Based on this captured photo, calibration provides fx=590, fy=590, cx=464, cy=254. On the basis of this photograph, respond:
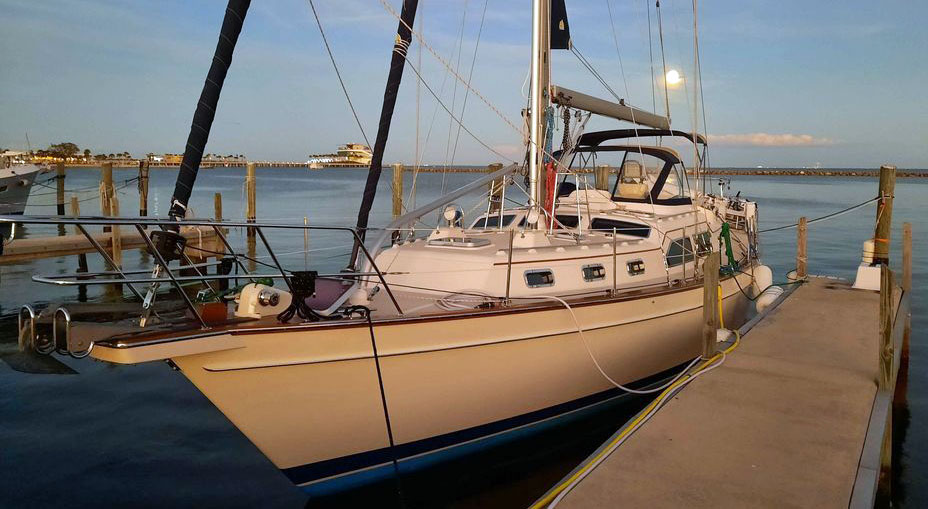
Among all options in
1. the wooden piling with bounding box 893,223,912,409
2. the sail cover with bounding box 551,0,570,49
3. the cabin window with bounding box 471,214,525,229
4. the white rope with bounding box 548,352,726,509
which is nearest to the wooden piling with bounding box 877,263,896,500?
the white rope with bounding box 548,352,726,509

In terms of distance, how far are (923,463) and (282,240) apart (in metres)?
24.9

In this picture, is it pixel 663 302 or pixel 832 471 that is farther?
pixel 663 302

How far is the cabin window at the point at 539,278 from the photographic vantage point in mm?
7344

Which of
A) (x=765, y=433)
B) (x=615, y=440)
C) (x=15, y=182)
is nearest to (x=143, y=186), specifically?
(x=15, y=182)

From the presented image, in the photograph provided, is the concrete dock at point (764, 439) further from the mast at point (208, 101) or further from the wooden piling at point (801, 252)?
the wooden piling at point (801, 252)

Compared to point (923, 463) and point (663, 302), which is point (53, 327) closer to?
point (663, 302)

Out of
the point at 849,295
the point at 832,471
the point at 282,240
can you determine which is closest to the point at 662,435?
the point at 832,471

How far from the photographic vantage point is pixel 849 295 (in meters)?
10.8

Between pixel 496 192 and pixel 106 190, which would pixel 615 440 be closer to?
pixel 496 192

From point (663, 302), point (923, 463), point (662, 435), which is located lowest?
point (923, 463)

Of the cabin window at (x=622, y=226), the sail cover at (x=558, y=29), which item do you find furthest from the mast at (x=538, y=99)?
the cabin window at (x=622, y=226)

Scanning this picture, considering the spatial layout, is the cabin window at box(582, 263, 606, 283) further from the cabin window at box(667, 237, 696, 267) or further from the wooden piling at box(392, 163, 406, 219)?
the wooden piling at box(392, 163, 406, 219)

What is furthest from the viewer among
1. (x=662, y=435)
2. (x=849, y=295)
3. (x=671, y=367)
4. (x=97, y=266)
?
(x=97, y=266)

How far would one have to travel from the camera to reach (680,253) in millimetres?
9617
